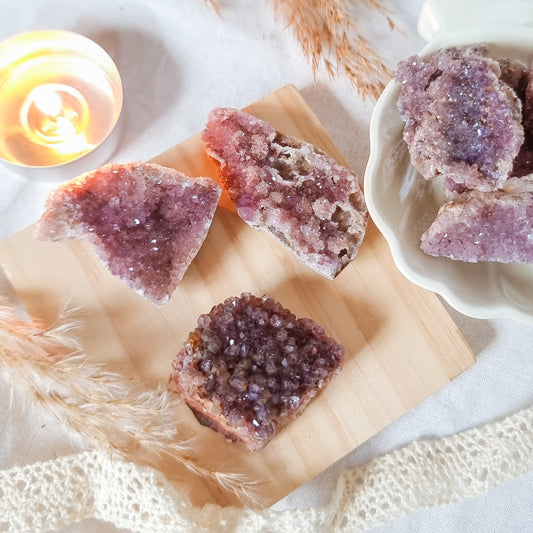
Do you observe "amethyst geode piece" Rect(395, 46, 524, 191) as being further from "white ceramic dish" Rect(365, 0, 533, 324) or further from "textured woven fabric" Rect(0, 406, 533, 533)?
"textured woven fabric" Rect(0, 406, 533, 533)

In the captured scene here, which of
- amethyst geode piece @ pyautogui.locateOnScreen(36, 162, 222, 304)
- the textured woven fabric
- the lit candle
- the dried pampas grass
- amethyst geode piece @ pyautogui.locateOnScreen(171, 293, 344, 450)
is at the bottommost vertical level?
the textured woven fabric

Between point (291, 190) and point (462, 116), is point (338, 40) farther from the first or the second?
point (462, 116)

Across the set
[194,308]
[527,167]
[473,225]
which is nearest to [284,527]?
[194,308]

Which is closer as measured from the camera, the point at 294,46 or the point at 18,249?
the point at 18,249

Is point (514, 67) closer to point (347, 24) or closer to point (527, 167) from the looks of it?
point (527, 167)

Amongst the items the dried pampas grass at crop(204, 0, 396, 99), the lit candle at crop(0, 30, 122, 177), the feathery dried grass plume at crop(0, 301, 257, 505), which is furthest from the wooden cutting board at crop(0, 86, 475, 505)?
the dried pampas grass at crop(204, 0, 396, 99)

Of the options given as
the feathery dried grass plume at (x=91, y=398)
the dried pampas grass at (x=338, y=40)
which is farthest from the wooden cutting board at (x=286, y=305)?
the dried pampas grass at (x=338, y=40)
